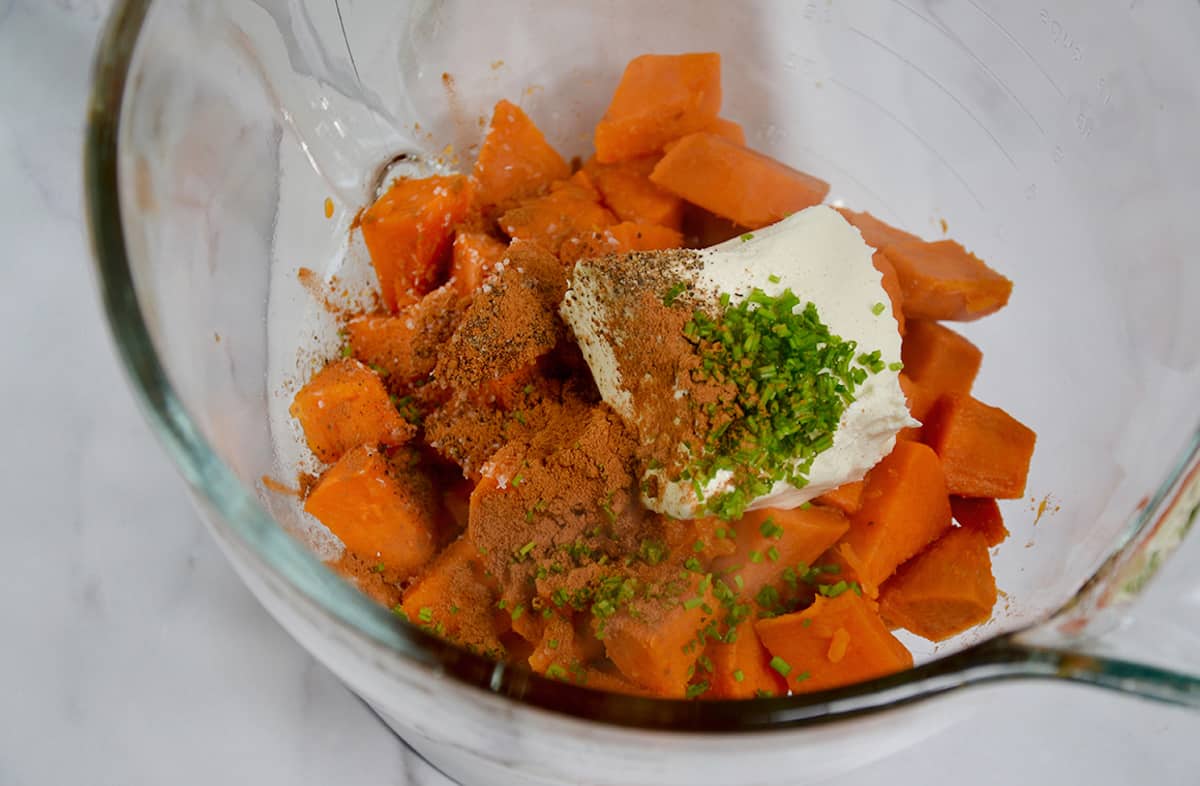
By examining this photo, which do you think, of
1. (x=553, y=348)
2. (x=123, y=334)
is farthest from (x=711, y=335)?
(x=123, y=334)

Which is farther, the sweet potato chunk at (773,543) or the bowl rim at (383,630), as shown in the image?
the sweet potato chunk at (773,543)

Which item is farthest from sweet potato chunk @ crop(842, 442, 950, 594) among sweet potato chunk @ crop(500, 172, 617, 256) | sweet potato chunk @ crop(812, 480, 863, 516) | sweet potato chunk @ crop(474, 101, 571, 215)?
sweet potato chunk @ crop(474, 101, 571, 215)

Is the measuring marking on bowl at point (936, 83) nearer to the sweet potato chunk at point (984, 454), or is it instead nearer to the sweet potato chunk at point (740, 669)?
the sweet potato chunk at point (984, 454)

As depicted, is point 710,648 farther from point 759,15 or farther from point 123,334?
point 759,15

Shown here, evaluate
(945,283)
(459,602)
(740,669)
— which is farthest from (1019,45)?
(459,602)

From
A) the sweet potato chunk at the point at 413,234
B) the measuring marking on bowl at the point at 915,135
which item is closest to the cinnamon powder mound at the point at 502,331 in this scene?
the sweet potato chunk at the point at 413,234
